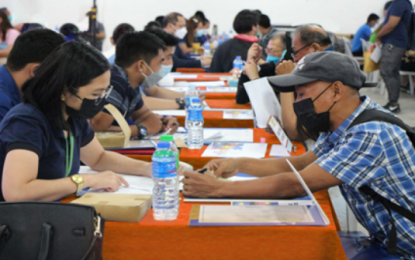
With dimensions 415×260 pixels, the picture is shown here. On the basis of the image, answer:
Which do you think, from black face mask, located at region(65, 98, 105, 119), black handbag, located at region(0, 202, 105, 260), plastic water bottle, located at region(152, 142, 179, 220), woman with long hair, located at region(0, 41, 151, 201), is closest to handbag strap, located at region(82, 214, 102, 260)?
black handbag, located at region(0, 202, 105, 260)

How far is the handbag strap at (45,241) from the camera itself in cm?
107

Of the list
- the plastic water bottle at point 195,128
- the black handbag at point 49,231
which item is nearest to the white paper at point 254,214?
the black handbag at point 49,231

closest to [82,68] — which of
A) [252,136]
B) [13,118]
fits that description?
[13,118]

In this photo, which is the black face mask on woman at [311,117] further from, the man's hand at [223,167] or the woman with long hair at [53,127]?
the woman with long hair at [53,127]

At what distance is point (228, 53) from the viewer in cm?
491

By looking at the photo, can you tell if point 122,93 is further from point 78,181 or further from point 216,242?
point 216,242

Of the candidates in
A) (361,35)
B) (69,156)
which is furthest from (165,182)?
(361,35)

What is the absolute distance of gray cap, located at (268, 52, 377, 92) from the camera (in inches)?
54.7

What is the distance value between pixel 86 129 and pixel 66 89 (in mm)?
291

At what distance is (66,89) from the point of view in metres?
1.48

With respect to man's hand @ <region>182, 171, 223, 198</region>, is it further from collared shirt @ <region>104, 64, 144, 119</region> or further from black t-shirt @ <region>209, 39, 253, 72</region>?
black t-shirt @ <region>209, 39, 253, 72</region>

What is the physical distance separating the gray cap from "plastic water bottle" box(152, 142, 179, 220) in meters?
0.48

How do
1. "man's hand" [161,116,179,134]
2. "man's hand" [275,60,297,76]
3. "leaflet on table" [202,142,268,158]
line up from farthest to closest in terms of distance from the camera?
"man's hand" [161,116,179,134] → "man's hand" [275,60,297,76] → "leaflet on table" [202,142,268,158]

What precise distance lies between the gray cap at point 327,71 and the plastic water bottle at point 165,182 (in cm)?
48
